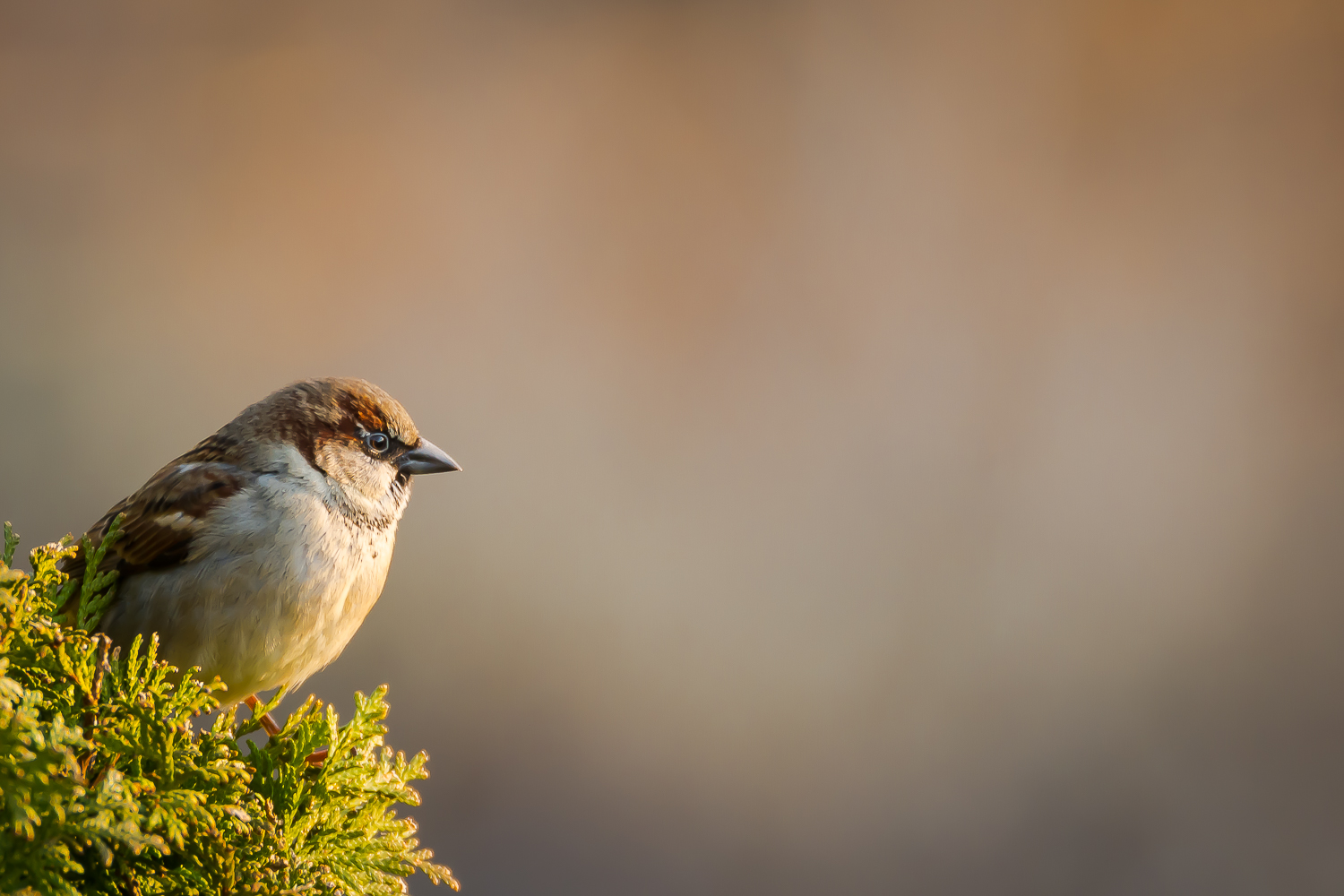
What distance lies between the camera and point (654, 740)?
3.73 m

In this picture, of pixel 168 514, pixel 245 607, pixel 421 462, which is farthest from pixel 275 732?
pixel 421 462

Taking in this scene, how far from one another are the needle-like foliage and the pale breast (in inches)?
12.7

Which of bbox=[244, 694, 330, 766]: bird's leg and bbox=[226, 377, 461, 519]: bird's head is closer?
bbox=[244, 694, 330, 766]: bird's leg

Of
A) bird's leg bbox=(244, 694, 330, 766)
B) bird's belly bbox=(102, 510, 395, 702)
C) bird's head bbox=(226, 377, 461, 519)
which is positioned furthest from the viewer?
bird's head bbox=(226, 377, 461, 519)

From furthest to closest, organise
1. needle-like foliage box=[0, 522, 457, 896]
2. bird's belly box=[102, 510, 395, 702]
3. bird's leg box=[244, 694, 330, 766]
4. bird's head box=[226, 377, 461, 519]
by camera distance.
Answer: bird's head box=[226, 377, 461, 519] → bird's belly box=[102, 510, 395, 702] → bird's leg box=[244, 694, 330, 766] → needle-like foliage box=[0, 522, 457, 896]

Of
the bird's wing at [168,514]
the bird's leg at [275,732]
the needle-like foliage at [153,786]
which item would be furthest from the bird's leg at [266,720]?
the needle-like foliage at [153,786]

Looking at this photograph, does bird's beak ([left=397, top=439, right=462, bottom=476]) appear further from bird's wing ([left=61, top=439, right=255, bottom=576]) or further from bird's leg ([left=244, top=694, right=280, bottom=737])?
bird's leg ([left=244, top=694, right=280, bottom=737])

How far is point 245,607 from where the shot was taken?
1.12m

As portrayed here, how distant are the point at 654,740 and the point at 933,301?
2.17 m

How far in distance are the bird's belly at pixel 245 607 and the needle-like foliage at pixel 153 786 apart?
321 mm

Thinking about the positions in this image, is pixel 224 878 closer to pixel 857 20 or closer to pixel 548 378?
pixel 548 378

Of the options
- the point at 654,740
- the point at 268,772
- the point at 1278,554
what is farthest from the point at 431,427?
the point at 1278,554

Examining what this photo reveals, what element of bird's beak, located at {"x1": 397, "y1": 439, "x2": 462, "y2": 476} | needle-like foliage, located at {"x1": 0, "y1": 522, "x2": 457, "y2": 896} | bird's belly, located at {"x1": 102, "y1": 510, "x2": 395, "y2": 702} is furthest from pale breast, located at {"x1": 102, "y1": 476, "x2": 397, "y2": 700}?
needle-like foliage, located at {"x1": 0, "y1": 522, "x2": 457, "y2": 896}

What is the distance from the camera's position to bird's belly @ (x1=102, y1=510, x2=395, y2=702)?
1.11 metres
